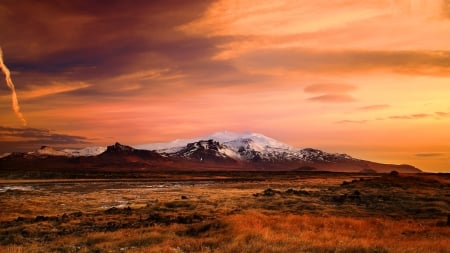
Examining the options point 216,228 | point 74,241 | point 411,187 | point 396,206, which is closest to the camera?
point 74,241

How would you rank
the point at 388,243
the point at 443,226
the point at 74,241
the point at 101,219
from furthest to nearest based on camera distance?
the point at 101,219 < the point at 443,226 < the point at 74,241 < the point at 388,243

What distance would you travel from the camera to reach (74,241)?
23.2m

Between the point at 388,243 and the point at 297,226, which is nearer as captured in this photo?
the point at 388,243

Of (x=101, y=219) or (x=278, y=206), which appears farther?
(x=278, y=206)

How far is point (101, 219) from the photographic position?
33438mm

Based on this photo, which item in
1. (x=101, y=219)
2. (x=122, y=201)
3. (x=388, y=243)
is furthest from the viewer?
(x=122, y=201)

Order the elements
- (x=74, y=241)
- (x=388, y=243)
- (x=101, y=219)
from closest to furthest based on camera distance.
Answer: (x=388, y=243), (x=74, y=241), (x=101, y=219)

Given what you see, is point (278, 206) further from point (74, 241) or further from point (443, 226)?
point (74, 241)

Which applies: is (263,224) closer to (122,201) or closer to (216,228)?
A: (216,228)

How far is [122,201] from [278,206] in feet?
65.5

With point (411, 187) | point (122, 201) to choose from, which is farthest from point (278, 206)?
point (411, 187)

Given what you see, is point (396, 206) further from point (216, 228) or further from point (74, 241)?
point (74, 241)

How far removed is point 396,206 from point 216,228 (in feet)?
76.2

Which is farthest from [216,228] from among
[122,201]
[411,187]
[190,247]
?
[411,187]
